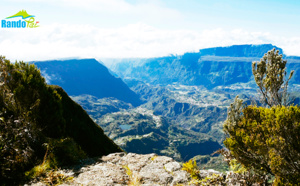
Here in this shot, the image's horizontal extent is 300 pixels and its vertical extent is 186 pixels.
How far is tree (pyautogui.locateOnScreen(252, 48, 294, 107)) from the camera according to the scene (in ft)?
58.4

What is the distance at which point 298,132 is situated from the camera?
837 centimetres

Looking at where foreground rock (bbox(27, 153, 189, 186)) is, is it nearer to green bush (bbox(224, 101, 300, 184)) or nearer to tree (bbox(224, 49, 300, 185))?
tree (bbox(224, 49, 300, 185))

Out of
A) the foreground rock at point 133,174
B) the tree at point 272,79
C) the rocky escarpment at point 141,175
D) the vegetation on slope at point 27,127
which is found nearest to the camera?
the rocky escarpment at point 141,175

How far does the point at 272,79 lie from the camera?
18234 millimetres

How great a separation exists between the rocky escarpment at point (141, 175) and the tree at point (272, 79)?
41.9 feet

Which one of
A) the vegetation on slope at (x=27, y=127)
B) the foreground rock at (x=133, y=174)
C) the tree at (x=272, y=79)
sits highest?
the tree at (x=272, y=79)

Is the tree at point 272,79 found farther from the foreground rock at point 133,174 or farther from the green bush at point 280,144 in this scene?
the foreground rock at point 133,174

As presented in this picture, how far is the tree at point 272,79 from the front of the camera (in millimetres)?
17812

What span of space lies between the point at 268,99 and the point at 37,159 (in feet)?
72.4

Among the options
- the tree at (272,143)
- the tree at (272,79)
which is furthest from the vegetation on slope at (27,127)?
the tree at (272,79)

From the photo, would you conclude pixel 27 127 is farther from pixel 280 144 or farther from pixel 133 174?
pixel 280 144

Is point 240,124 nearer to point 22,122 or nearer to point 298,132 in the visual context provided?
point 298,132

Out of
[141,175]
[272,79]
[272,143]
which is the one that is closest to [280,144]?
[272,143]

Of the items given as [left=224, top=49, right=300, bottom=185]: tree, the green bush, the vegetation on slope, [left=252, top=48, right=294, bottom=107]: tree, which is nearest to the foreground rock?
the vegetation on slope
